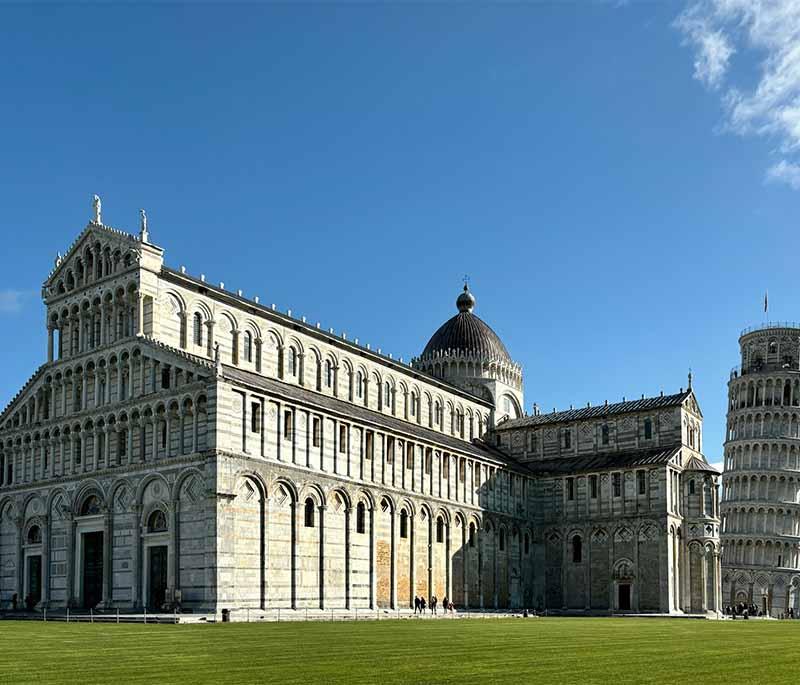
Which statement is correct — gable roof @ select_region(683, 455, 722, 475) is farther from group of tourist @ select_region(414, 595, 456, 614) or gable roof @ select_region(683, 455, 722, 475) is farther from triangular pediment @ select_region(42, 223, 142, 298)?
triangular pediment @ select_region(42, 223, 142, 298)

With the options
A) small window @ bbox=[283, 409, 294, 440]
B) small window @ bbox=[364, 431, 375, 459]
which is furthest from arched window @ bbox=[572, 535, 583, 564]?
small window @ bbox=[283, 409, 294, 440]

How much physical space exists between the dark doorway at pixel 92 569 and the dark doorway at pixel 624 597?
3787 cm

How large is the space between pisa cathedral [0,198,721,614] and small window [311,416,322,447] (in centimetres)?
13

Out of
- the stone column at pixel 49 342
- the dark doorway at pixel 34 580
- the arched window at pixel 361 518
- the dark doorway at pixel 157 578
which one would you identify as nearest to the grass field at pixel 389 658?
the dark doorway at pixel 157 578

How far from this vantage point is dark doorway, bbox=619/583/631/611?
245 ft

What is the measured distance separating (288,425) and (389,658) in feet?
116

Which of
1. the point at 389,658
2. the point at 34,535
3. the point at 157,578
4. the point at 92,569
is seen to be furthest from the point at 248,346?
the point at 389,658

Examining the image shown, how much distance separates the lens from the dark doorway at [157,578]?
54.0 meters

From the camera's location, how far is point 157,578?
179 feet

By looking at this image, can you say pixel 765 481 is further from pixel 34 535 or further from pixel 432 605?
pixel 34 535

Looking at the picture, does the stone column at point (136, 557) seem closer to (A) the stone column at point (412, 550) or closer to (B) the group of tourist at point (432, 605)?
(B) the group of tourist at point (432, 605)

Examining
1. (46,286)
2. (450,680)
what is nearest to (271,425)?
(46,286)

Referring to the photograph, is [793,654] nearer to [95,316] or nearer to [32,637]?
[32,637]

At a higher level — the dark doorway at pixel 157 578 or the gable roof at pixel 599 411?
the gable roof at pixel 599 411
